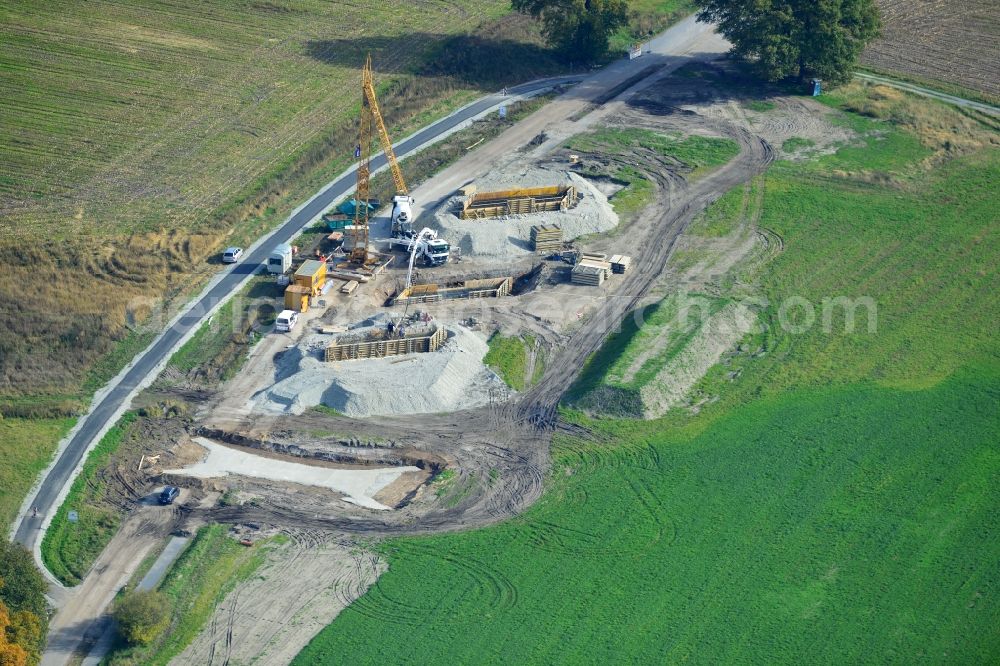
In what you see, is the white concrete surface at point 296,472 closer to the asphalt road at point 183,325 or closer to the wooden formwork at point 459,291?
the asphalt road at point 183,325

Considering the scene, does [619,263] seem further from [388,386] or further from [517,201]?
[388,386]

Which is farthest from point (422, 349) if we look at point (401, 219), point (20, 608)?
point (20, 608)

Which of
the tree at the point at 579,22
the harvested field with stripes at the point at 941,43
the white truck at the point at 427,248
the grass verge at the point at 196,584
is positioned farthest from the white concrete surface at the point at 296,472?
the harvested field with stripes at the point at 941,43

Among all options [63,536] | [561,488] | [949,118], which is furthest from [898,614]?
[949,118]

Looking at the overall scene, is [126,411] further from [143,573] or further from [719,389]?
[719,389]

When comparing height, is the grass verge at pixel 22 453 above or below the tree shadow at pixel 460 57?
below

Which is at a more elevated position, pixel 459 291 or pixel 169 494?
pixel 459 291

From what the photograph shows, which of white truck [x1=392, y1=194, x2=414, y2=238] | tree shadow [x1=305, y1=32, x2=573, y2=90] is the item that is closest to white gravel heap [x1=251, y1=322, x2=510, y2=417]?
white truck [x1=392, y1=194, x2=414, y2=238]
